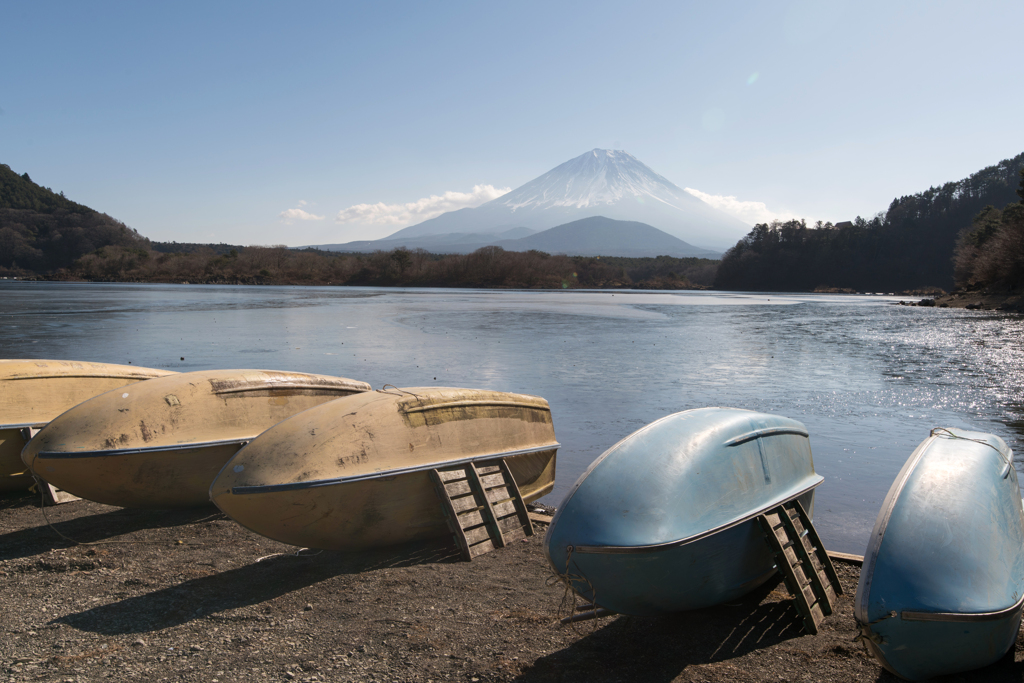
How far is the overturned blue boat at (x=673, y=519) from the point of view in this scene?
11.1 ft

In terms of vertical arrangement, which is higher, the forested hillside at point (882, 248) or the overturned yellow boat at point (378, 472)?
the forested hillside at point (882, 248)

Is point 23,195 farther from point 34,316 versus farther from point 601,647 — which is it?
point 601,647

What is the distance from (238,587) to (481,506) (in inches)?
74.0

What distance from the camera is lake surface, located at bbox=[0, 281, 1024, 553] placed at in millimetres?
8906

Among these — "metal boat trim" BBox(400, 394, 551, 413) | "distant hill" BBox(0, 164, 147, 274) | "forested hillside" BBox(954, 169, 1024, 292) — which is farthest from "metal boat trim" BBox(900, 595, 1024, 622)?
"distant hill" BBox(0, 164, 147, 274)

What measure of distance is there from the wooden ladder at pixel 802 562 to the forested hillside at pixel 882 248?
117779 mm

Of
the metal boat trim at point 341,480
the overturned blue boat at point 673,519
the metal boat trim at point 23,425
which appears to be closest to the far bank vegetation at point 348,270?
the metal boat trim at point 23,425

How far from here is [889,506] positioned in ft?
11.0

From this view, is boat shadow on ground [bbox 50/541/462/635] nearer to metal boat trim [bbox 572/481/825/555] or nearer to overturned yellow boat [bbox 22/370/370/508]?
overturned yellow boat [bbox 22/370/370/508]

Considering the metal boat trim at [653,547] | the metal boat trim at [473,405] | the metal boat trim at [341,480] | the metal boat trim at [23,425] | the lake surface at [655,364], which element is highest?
the metal boat trim at [473,405]

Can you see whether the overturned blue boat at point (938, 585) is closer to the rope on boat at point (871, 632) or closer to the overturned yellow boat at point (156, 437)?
the rope on boat at point (871, 632)

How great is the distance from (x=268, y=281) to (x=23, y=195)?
6389 cm

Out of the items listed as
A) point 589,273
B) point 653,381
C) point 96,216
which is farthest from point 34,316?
point 96,216

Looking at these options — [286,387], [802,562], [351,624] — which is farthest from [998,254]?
[351,624]
